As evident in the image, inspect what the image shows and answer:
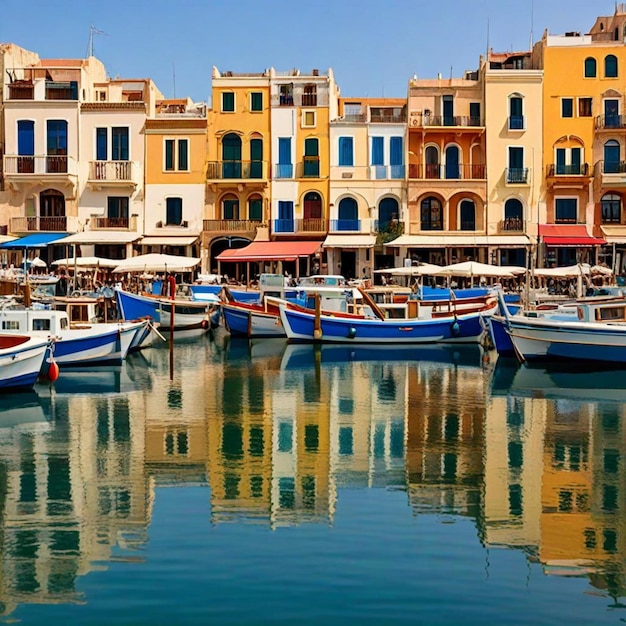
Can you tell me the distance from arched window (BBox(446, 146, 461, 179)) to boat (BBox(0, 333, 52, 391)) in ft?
95.5

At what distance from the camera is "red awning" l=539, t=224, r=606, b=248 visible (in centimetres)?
4559

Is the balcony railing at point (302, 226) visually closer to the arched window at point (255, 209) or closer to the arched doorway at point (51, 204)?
the arched window at point (255, 209)

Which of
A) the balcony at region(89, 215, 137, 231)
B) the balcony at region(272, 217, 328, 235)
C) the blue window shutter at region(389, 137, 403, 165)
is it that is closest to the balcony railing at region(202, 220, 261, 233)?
the balcony at region(272, 217, 328, 235)

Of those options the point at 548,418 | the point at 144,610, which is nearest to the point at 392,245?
the point at 548,418

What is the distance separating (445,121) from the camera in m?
48.1

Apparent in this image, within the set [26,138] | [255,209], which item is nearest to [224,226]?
[255,209]

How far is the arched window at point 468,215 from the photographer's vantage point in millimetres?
48219

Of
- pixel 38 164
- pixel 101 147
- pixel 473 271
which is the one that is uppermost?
pixel 101 147

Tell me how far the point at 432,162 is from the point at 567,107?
23.0 feet

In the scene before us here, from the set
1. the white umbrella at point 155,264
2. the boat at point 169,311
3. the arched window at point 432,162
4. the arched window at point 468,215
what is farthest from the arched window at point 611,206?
the white umbrella at point 155,264

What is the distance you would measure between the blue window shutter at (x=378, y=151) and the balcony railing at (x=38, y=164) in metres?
14.4

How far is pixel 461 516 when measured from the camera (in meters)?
13.5

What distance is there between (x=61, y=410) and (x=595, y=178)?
33097mm

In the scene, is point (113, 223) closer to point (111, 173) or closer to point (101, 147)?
point (111, 173)
